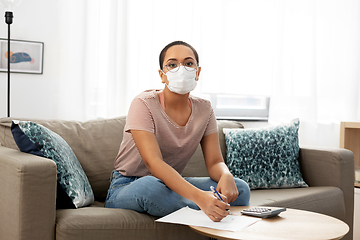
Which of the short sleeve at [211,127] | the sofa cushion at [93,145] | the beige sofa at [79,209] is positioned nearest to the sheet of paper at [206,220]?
the beige sofa at [79,209]

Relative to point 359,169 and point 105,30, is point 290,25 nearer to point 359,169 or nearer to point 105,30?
point 359,169

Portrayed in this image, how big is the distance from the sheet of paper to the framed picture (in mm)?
1885

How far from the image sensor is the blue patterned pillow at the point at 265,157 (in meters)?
2.13

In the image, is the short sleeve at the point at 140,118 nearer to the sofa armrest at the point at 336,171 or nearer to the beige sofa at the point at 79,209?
the beige sofa at the point at 79,209

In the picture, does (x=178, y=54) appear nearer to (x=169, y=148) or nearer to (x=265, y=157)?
(x=169, y=148)

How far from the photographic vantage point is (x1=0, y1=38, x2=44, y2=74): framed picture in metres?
2.56

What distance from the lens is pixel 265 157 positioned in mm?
2158

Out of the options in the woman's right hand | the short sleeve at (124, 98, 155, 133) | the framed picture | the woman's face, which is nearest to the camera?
the woman's right hand

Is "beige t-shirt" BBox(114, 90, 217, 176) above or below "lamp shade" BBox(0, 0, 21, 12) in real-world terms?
below

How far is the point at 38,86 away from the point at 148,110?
1.46 m

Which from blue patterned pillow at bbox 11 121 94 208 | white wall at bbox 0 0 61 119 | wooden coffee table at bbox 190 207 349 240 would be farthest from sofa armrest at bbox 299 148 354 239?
white wall at bbox 0 0 61 119

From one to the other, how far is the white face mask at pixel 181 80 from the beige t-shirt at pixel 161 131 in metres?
0.10

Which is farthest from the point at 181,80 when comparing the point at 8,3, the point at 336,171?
the point at 8,3

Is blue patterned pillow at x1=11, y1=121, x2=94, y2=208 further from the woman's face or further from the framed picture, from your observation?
the framed picture
